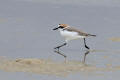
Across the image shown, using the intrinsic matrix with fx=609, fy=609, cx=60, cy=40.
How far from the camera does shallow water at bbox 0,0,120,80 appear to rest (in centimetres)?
1137

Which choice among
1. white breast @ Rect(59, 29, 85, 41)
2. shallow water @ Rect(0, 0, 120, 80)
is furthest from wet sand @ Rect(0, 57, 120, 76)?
white breast @ Rect(59, 29, 85, 41)

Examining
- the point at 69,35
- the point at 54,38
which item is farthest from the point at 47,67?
the point at 54,38

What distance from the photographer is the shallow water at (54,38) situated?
448 inches

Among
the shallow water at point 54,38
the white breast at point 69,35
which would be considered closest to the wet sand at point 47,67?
the shallow water at point 54,38

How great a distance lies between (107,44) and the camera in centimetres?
1442

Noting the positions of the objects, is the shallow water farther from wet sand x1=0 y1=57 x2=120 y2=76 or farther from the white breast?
the white breast

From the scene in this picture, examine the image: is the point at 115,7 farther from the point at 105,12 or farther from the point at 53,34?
the point at 53,34

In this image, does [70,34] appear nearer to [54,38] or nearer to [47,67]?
[54,38]

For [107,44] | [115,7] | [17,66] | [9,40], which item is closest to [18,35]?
[9,40]

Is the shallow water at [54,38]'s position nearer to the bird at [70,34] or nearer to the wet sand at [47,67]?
the wet sand at [47,67]

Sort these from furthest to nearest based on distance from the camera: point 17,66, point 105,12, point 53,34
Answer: point 105,12 → point 53,34 → point 17,66

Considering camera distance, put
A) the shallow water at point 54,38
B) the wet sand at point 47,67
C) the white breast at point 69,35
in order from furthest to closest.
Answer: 1. the white breast at point 69,35
2. the shallow water at point 54,38
3. the wet sand at point 47,67

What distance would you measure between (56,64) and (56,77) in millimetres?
1110

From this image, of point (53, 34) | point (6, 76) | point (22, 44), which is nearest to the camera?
point (6, 76)
